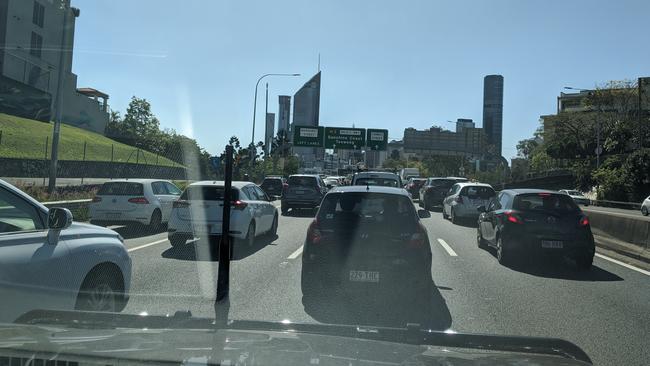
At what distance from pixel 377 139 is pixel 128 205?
37.5 meters

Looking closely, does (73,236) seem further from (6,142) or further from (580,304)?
(6,142)

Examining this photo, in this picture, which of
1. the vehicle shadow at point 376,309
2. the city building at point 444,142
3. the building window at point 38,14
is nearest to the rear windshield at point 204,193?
the vehicle shadow at point 376,309

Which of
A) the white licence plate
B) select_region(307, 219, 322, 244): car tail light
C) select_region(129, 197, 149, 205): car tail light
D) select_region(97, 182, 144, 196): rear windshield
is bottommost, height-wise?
the white licence plate

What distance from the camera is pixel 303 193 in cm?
2316

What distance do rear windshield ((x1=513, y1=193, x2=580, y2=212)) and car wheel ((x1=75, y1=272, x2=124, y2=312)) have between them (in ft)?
26.7

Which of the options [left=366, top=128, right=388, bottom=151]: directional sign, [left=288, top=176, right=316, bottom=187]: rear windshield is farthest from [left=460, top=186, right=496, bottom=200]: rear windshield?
[left=366, top=128, right=388, bottom=151]: directional sign

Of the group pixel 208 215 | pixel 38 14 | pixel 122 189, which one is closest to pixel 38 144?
pixel 38 14

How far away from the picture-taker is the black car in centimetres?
998

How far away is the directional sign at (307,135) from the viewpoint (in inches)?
1930

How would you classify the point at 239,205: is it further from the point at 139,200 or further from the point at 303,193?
→ the point at 303,193

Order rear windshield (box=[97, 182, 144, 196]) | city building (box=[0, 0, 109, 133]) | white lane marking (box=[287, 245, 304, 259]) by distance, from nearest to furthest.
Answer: white lane marking (box=[287, 245, 304, 259]), rear windshield (box=[97, 182, 144, 196]), city building (box=[0, 0, 109, 133])

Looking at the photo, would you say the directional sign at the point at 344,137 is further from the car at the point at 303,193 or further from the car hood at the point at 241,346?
the car hood at the point at 241,346

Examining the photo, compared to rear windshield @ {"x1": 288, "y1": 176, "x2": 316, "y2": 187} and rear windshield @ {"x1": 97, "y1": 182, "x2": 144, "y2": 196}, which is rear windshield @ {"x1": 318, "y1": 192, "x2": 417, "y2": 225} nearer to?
rear windshield @ {"x1": 97, "y1": 182, "x2": 144, "y2": 196}

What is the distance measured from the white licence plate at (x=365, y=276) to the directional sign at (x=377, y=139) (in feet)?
144
